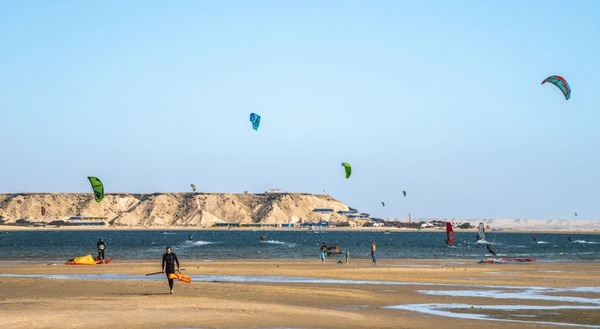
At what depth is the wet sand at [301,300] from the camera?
17.3 metres

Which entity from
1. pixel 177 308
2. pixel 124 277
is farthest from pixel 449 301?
pixel 124 277

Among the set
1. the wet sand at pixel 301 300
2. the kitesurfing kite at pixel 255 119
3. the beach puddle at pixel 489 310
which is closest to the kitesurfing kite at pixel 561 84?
the wet sand at pixel 301 300

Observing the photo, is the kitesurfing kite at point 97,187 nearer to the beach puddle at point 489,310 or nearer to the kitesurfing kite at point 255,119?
the kitesurfing kite at point 255,119

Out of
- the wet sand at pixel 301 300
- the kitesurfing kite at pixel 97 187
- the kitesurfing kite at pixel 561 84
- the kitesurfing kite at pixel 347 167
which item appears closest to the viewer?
the wet sand at pixel 301 300

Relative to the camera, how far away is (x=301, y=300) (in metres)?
22.1

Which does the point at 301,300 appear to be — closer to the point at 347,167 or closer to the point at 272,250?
the point at 347,167

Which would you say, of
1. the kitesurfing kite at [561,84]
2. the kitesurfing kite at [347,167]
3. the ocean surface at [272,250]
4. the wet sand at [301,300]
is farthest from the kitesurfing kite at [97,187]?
the kitesurfing kite at [561,84]

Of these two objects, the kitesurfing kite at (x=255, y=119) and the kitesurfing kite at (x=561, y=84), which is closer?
the kitesurfing kite at (x=561, y=84)

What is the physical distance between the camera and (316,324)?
55.7 feet

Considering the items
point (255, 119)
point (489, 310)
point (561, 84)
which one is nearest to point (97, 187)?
point (255, 119)

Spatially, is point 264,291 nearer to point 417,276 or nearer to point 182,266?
point 417,276

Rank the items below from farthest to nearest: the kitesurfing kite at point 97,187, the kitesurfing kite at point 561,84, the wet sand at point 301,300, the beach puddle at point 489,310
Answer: the kitesurfing kite at point 97,187 → the kitesurfing kite at point 561,84 → the beach puddle at point 489,310 → the wet sand at point 301,300

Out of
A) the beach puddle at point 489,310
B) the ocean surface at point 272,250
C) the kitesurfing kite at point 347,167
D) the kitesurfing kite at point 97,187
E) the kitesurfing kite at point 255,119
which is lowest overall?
the beach puddle at point 489,310

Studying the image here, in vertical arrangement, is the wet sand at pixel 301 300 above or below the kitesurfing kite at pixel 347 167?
below
